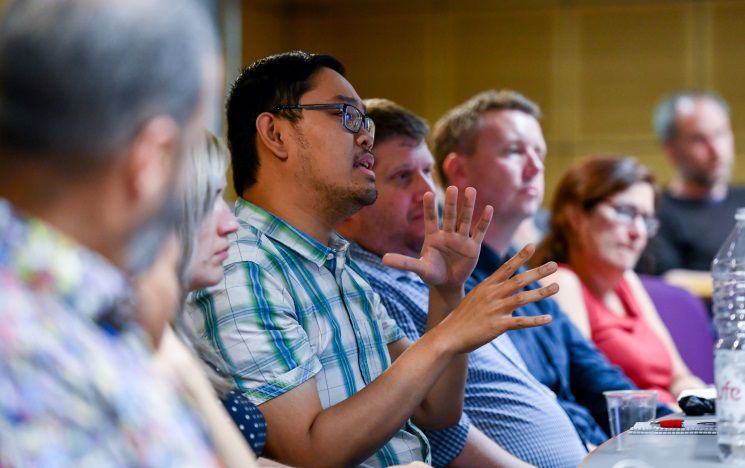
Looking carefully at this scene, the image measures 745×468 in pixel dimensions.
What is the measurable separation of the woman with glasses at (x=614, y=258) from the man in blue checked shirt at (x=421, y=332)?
0.73 meters

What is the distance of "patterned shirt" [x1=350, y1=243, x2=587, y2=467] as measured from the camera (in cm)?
209

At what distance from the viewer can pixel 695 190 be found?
4.38 meters

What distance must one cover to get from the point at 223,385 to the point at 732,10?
218 inches

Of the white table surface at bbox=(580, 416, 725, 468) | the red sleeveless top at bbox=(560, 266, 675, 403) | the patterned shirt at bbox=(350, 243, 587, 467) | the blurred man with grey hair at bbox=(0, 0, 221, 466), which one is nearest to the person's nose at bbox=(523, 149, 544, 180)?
the red sleeveless top at bbox=(560, 266, 675, 403)

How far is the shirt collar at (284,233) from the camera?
1.66 meters

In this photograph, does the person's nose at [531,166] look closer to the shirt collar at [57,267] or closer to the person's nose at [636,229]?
the person's nose at [636,229]

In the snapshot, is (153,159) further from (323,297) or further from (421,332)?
(421,332)

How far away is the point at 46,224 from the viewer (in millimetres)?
712

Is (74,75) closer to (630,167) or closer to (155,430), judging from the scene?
(155,430)

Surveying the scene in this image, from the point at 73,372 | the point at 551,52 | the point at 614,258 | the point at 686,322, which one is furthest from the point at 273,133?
the point at 551,52

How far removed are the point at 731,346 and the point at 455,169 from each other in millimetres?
1432

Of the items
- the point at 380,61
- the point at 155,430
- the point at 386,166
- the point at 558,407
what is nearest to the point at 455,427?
the point at 558,407

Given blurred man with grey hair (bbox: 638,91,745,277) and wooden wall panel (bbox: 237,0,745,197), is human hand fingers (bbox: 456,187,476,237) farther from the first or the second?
wooden wall panel (bbox: 237,0,745,197)

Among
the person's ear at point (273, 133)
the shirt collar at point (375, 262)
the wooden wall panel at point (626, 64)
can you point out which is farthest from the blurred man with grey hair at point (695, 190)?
the person's ear at point (273, 133)
